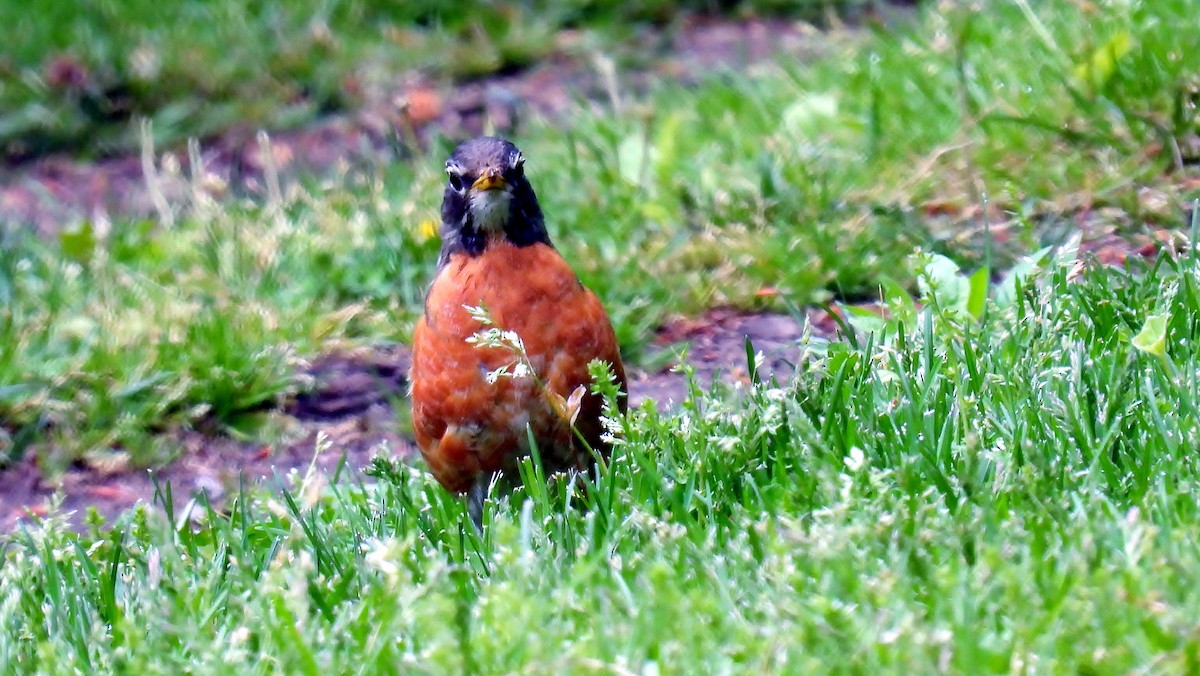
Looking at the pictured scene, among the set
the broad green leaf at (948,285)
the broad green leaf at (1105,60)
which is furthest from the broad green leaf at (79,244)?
the broad green leaf at (1105,60)

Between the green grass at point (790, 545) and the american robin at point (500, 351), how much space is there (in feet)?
0.44

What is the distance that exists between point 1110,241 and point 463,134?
3.24 m

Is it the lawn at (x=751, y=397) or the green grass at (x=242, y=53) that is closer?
the lawn at (x=751, y=397)

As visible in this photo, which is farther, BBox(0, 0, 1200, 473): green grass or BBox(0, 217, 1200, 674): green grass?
BBox(0, 0, 1200, 473): green grass

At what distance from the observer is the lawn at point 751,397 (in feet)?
8.18

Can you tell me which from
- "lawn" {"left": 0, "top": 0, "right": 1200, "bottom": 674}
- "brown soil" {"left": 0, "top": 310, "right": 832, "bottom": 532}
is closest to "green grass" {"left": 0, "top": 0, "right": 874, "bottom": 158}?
"lawn" {"left": 0, "top": 0, "right": 1200, "bottom": 674}

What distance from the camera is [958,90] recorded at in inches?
224

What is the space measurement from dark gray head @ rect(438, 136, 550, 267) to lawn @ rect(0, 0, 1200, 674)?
573 millimetres

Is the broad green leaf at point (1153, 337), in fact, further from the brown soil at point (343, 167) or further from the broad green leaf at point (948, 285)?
the brown soil at point (343, 167)

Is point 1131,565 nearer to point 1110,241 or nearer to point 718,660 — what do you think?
point 718,660

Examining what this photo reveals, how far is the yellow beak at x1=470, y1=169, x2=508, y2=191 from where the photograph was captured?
372cm

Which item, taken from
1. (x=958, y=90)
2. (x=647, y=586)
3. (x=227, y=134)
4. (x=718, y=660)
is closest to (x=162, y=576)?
(x=647, y=586)

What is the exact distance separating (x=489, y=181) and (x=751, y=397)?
798 mm

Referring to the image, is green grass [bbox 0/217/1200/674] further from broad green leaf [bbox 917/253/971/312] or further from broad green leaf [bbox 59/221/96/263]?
broad green leaf [bbox 59/221/96/263]
